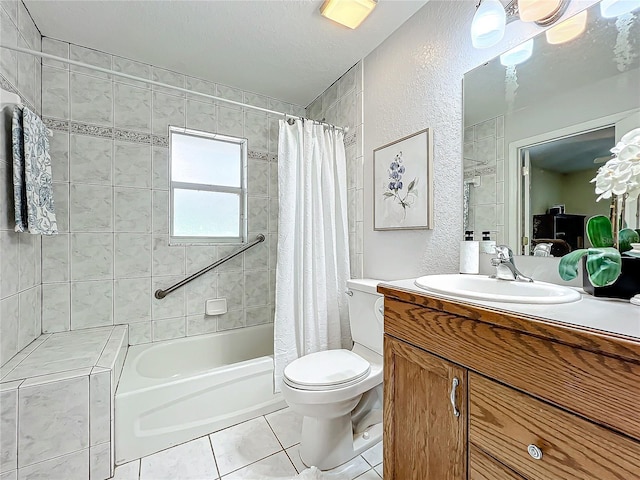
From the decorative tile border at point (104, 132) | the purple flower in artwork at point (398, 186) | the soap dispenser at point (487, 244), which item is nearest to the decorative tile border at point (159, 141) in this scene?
the decorative tile border at point (104, 132)

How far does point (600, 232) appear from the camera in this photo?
857mm

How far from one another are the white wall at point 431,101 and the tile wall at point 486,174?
0.19 ft

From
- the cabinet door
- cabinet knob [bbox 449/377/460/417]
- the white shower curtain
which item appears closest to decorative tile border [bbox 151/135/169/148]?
the white shower curtain

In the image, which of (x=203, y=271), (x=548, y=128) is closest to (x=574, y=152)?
(x=548, y=128)

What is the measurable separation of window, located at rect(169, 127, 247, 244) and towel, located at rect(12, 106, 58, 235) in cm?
74

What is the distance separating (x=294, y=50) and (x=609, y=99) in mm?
1667

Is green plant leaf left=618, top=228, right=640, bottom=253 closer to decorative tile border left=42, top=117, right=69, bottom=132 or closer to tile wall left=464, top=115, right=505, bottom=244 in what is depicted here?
tile wall left=464, top=115, right=505, bottom=244

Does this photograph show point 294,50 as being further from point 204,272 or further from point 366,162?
point 204,272

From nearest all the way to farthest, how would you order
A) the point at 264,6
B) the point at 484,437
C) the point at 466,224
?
1. the point at 484,437
2. the point at 466,224
3. the point at 264,6

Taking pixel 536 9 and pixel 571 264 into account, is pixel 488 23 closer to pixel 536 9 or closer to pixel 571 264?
pixel 536 9

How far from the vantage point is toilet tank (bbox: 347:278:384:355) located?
152 cm

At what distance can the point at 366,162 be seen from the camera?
6.43 feet

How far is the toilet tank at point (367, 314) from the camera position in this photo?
1.52 meters

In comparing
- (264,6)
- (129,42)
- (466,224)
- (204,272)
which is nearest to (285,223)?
(204,272)
